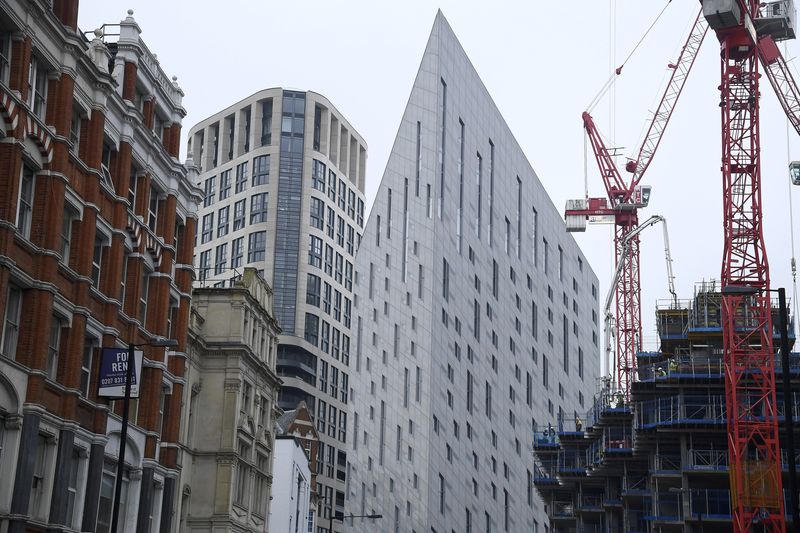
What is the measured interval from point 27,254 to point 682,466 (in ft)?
175

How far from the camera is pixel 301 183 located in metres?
169

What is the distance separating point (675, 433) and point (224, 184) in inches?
4340

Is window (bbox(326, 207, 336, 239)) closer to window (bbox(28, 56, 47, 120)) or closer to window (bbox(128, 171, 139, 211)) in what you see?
window (bbox(128, 171, 139, 211))

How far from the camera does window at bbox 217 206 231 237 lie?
17282 centimetres

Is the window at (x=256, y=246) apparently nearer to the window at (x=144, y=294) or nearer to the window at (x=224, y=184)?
the window at (x=224, y=184)

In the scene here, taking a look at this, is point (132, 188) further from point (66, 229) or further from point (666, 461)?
point (666, 461)

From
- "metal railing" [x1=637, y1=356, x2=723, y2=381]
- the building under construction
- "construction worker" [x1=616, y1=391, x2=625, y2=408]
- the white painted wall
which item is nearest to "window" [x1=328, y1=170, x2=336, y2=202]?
the building under construction

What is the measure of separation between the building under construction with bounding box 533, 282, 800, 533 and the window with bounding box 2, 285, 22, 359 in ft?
161

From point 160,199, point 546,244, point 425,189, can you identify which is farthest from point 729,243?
point 546,244

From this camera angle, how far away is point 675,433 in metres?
78.4

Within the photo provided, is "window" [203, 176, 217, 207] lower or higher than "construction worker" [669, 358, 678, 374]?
higher

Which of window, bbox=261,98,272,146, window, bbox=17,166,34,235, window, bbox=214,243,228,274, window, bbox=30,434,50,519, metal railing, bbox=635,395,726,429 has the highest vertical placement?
window, bbox=261,98,272,146

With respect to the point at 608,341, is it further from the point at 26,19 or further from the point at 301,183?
the point at 26,19

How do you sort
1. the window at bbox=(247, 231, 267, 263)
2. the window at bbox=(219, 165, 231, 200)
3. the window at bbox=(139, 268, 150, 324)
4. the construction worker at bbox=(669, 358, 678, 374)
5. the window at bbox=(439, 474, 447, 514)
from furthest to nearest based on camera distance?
1. the window at bbox=(219, 165, 231, 200)
2. the window at bbox=(247, 231, 267, 263)
3. the window at bbox=(439, 474, 447, 514)
4. the construction worker at bbox=(669, 358, 678, 374)
5. the window at bbox=(139, 268, 150, 324)
